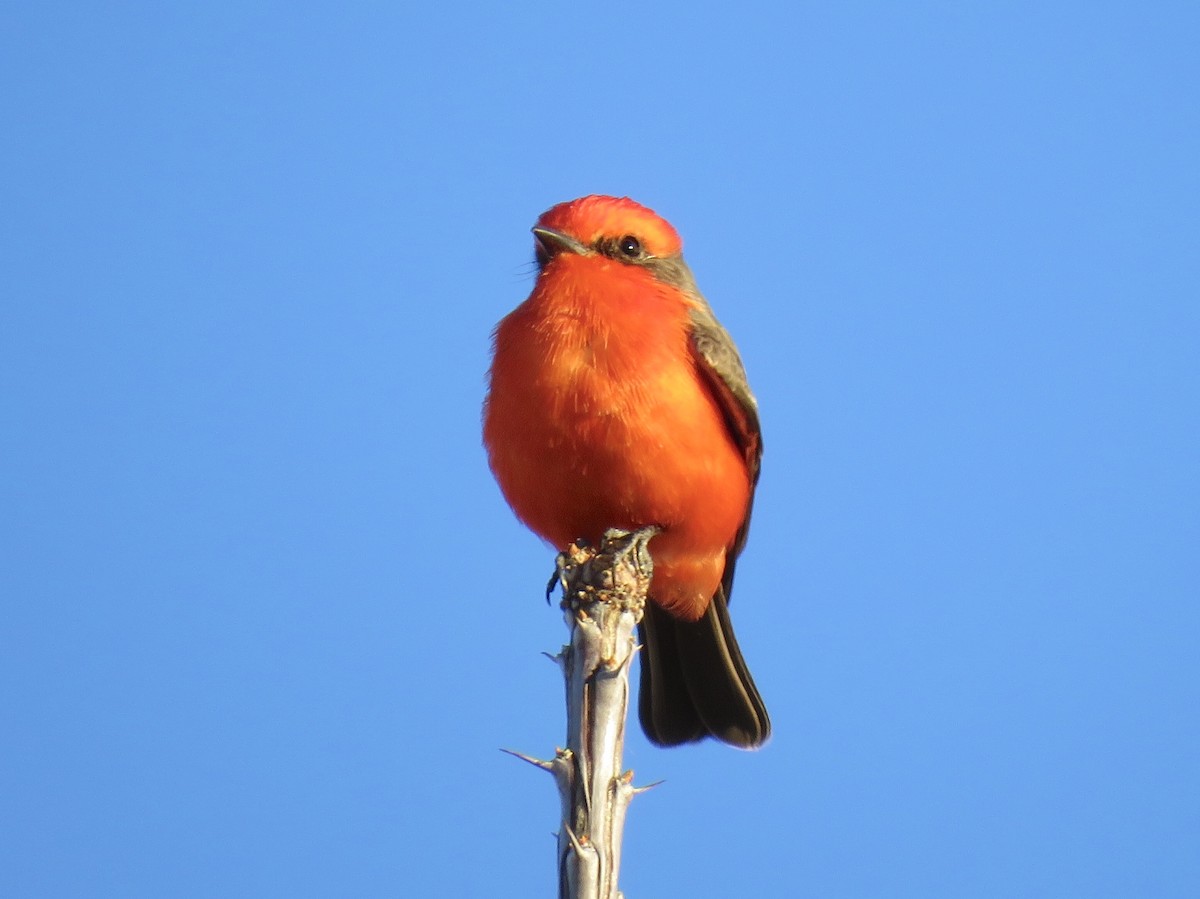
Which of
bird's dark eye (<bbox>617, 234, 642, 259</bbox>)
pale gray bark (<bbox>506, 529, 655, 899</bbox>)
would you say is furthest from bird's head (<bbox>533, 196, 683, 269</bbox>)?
pale gray bark (<bbox>506, 529, 655, 899</bbox>)

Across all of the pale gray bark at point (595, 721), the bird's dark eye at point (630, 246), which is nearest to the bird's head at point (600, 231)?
the bird's dark eye at point (630, 246)

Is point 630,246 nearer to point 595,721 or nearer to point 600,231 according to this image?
point 600,231

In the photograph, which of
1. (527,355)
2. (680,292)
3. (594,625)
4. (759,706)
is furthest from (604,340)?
(759,706)

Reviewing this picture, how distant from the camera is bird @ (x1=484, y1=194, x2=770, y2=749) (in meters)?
6.20

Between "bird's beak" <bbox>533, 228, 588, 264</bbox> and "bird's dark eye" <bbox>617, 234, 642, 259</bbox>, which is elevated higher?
"bird's dark eye" <bbox>617, 234, 642, 259</bbox>

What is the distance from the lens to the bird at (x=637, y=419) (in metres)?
6.20

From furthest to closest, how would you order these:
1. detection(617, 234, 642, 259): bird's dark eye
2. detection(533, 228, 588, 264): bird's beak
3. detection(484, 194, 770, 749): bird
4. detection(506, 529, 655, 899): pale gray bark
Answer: detection(617, 234, 642, 259): bird's dark eye, detection(533, 228, 588, 264): bird's beak, detection(484, 194, 770, 749): bird, detection(506, 529, 655, 899): pale gray bark

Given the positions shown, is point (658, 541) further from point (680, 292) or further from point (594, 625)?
point (594, 625)

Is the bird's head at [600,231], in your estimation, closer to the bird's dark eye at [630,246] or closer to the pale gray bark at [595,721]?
the bird's dark eye at [630,246]

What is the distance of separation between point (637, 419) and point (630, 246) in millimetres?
1187

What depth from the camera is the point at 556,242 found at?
6.82 m

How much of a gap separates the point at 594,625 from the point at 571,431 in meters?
1.49

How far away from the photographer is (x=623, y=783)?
4.32 metres

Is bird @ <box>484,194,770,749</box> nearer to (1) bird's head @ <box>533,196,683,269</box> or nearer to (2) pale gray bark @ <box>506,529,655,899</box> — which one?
(1) bird's head @ <box>533,196,683,269</box>
